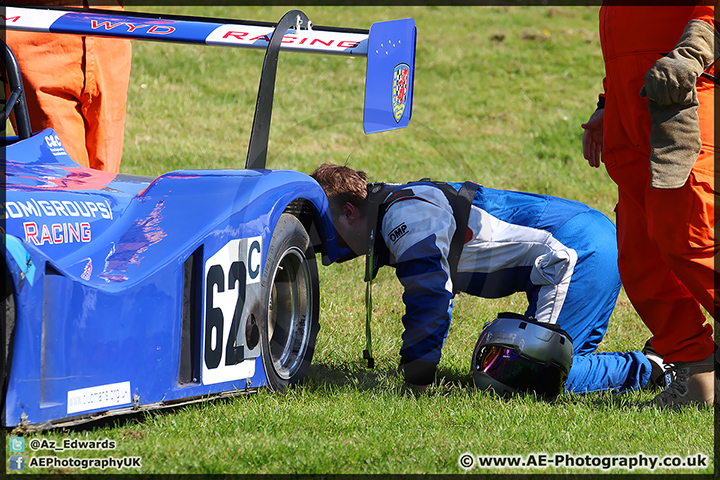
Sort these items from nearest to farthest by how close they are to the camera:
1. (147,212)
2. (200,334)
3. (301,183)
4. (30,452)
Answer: (30,452) → (200,334) → (147,212) → (301,183)

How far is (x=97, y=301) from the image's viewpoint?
2551 mm

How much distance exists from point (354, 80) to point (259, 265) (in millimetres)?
8932

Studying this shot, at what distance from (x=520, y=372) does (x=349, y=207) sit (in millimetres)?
1183

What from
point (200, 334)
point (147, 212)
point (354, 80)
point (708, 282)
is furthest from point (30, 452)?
point (354, 80)

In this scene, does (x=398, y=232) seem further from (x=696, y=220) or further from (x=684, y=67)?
(x=684, y=67)

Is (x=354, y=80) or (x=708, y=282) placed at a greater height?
(x=354, y=80)

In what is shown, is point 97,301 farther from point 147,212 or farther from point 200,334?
point 147,212

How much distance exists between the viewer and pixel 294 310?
3.75 m

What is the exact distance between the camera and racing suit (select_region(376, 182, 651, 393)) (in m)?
3.53

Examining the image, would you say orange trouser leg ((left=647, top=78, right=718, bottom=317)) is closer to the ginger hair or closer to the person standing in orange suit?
Answer: the person standing in orange suit

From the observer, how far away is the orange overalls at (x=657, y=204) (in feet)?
10.2

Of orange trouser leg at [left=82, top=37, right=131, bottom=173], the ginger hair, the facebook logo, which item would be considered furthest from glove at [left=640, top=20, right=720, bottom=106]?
orange trouser leg at [left=82, top=37, right=131, bottom=173]

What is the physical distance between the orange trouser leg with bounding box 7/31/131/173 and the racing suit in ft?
6.89

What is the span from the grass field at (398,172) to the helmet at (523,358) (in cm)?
9
